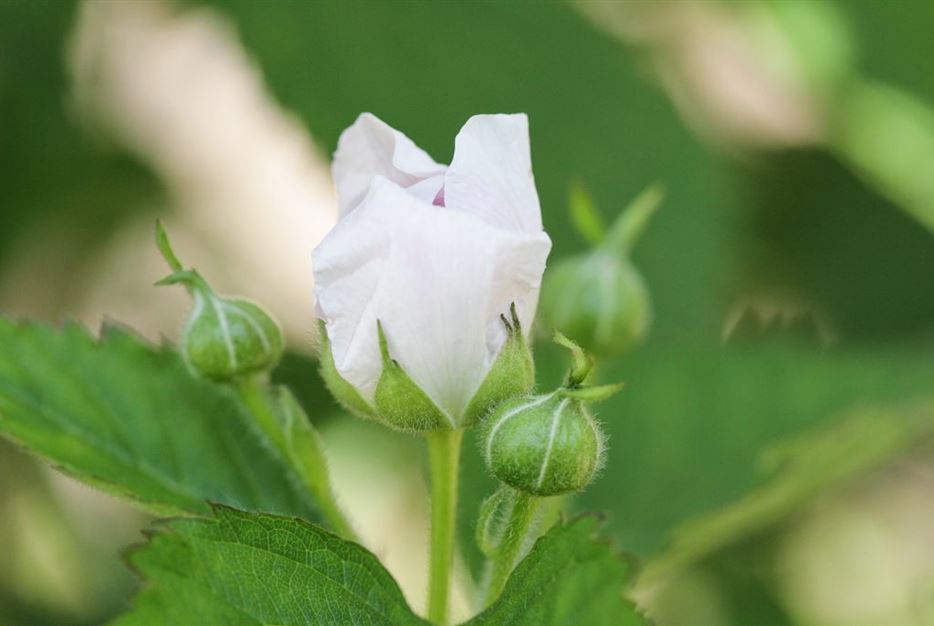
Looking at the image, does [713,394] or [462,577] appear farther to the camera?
[713,394]

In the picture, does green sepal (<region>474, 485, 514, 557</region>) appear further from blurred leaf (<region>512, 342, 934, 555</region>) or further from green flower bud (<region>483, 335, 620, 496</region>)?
blurred leaf (<region>512, 342, 934, 555</region>)

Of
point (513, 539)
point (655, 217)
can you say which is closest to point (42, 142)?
point (655, 217)

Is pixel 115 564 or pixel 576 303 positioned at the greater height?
pixel 576 303

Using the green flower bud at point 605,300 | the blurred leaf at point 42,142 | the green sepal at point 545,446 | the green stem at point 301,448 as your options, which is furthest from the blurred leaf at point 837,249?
the green sepal at point 545,446

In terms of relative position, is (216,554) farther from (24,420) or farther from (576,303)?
(576,303)

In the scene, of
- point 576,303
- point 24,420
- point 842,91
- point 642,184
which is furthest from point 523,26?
point 24,420

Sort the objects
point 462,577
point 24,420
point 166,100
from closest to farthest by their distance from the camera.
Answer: point 24,420 < point 462,577 < point 166,100

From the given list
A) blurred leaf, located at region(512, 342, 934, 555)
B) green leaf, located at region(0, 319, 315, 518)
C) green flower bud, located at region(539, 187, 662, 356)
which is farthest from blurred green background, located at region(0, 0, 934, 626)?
green leaf, located at region(0, 319, 315, 518)

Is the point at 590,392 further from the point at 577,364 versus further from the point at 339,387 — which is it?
the point at 339,387
